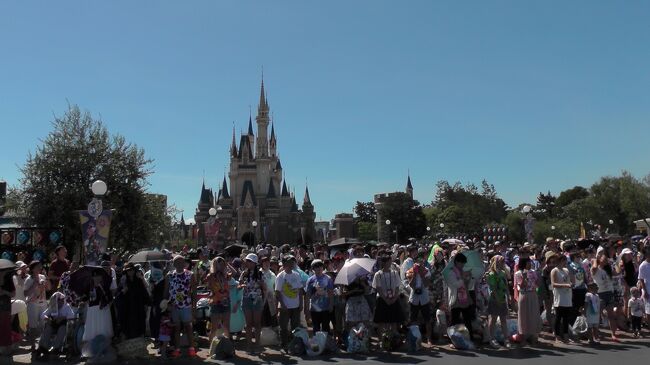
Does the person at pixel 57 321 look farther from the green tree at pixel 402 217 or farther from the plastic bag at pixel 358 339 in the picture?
the green tree at pixel 402 217

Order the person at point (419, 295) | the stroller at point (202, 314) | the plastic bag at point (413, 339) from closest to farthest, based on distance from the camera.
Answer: the plastic bag at point (413, 339), the person at point (419, 295), the stroller at point (202, 314)

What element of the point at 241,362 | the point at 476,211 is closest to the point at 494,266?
the point at 241,362

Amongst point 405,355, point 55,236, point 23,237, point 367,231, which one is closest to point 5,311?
point 405,355

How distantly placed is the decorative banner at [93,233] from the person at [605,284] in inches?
458

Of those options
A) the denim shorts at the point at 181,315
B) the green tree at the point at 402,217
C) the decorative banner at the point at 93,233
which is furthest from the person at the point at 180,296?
the green tree at the point at 402,217

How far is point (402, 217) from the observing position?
90.1 meters

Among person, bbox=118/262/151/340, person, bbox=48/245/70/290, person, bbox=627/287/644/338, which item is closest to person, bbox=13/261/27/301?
person, bbox=48/245/70/290

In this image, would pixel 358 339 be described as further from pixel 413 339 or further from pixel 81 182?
pixel 81 182

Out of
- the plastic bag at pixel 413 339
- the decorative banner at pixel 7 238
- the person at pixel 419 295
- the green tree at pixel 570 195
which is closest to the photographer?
the plastic bag at pixel 413 339

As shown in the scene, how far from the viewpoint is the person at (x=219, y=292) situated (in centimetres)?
1062

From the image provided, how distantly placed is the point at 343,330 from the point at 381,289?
1.26 meters

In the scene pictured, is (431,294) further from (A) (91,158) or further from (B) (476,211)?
(B) (476,211)

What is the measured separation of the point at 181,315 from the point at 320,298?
2616 millimetres

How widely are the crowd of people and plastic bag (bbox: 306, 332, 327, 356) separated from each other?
422mm
